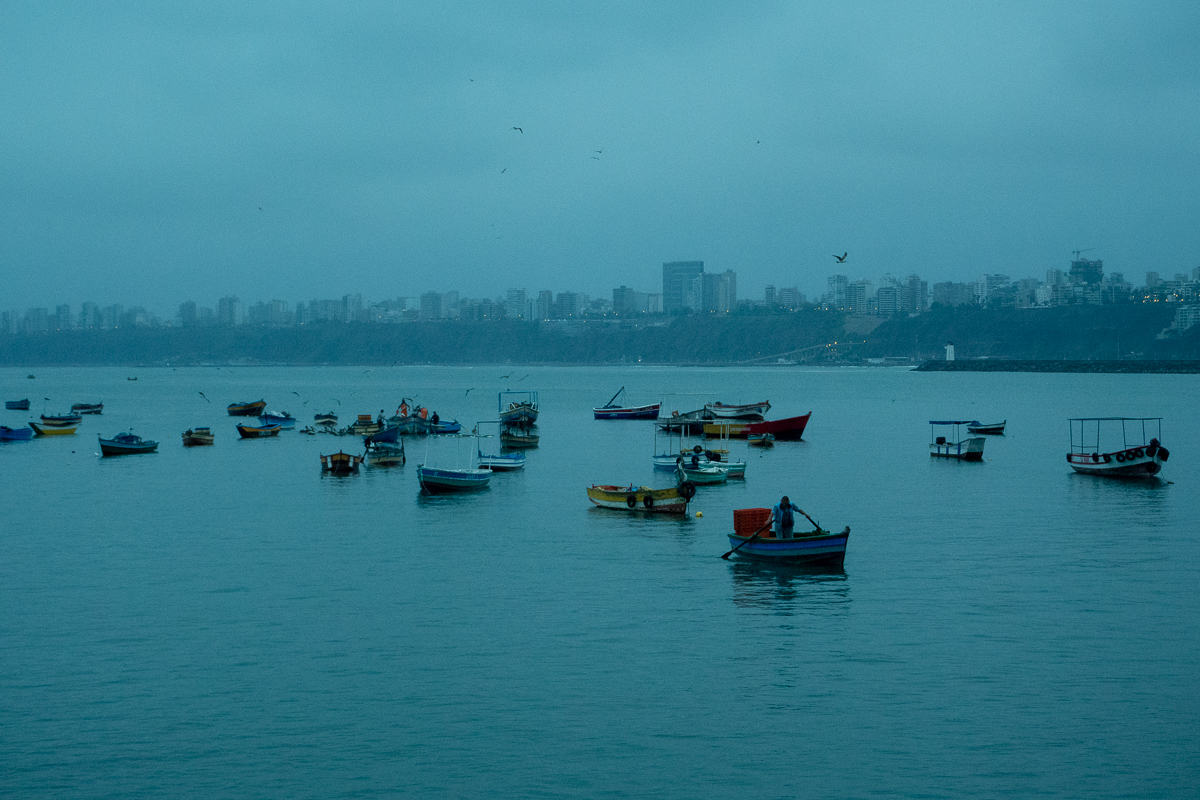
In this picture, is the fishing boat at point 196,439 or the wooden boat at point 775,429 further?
the wooden boat at point 775,429

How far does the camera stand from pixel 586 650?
818 inches

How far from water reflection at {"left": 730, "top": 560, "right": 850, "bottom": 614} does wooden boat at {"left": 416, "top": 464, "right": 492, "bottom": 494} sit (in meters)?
17.6

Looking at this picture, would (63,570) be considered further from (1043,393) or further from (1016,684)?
(1043,393)

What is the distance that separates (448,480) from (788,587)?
2049cm

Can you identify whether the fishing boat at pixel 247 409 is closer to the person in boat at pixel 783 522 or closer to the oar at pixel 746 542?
the oar at pixel 746 542

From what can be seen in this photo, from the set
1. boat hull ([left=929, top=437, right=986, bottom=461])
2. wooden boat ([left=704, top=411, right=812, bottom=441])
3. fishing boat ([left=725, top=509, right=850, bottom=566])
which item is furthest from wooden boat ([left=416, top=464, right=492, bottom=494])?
wooden boat ([left=704, top=411, right=812, bottom=441])

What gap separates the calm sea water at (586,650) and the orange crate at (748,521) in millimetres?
1311

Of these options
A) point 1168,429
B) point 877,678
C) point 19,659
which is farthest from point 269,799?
point 1168,429

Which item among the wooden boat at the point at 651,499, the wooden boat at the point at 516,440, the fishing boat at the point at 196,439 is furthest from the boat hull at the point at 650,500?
the fishing boat at the point at 196,439

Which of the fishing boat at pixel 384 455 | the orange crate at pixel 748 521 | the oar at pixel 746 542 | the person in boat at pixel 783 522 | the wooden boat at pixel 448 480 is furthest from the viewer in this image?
the fishing boat at pixel 384 455

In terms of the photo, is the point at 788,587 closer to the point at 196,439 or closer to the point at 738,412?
the point at 196,439

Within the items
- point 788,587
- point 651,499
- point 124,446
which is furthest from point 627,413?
point 788,587

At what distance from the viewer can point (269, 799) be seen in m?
14.2

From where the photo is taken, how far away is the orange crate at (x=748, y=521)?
97.6 ft
